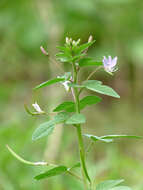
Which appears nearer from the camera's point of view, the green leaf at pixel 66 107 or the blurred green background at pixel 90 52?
the green leaf at pixel 66 107

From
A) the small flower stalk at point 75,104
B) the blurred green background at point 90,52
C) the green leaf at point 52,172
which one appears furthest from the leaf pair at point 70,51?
the blurred green background at point 90,52

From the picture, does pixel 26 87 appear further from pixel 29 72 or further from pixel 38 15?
pixel 38 15

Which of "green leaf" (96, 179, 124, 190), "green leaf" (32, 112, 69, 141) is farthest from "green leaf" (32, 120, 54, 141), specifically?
"green leaf" (96, 179, 124, 190)

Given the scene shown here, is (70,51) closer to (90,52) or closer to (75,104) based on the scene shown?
(75,104)

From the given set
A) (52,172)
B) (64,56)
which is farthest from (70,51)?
(52,172)

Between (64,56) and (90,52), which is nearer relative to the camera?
(64,56)

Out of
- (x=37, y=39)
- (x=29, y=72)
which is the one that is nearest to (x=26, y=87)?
(x=29, y=72)

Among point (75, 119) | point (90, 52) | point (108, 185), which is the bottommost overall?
point (90, 52)

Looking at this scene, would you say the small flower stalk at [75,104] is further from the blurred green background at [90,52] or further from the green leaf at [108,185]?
the blurred green background at [90,52]

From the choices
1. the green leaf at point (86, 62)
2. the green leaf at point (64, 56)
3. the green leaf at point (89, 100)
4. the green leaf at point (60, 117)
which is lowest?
the green leaf at point (60, 117)
